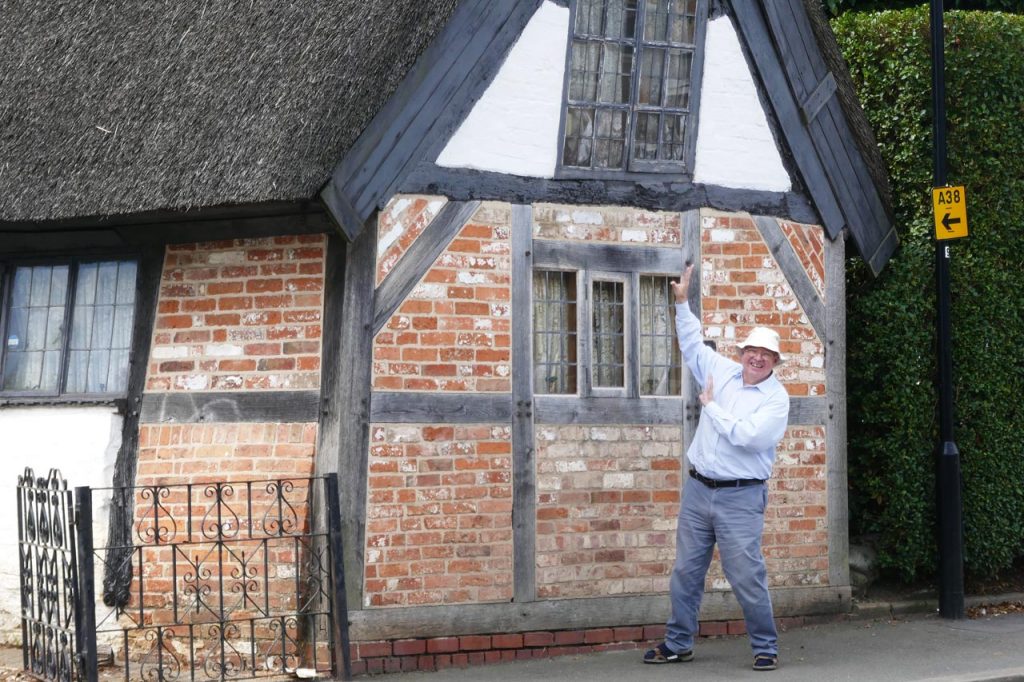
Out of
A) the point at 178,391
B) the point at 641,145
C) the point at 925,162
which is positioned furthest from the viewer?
the point at 925,162

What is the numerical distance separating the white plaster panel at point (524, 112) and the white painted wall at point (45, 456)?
268cm

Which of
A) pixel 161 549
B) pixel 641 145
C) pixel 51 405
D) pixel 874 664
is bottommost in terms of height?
pixel 874 664

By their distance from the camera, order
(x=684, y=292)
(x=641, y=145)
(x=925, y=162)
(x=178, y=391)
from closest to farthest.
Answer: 1. (x=684, y=292)
2. (x=178, y=391)
3. (x=641, y=145)
4. (x=925, y=162)

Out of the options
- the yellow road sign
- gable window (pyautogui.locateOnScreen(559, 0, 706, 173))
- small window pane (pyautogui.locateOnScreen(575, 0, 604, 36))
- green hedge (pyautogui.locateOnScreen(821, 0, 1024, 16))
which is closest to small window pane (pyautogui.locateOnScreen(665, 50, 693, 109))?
gable window (pyautogui.locateOnScreen(559, 0, 706, 173))

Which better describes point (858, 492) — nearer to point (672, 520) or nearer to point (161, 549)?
point (672, 520)

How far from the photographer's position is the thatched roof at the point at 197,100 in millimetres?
8031

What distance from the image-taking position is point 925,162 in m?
10.2

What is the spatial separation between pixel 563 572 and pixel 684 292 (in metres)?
1.90

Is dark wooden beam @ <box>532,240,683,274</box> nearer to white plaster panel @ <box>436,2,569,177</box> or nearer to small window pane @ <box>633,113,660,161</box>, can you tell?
white plaster panel @ <box>436,2,569,177</box>

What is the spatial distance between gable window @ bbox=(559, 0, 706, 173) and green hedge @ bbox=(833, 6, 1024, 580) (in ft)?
6.10

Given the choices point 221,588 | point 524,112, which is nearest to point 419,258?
point 524,112

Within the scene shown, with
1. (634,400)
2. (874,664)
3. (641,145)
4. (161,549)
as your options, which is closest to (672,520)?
(634,400)

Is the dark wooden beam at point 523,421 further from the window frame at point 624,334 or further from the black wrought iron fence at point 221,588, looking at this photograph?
the black wrought iron fence at point 221,588

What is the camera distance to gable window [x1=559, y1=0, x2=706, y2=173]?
896cm
